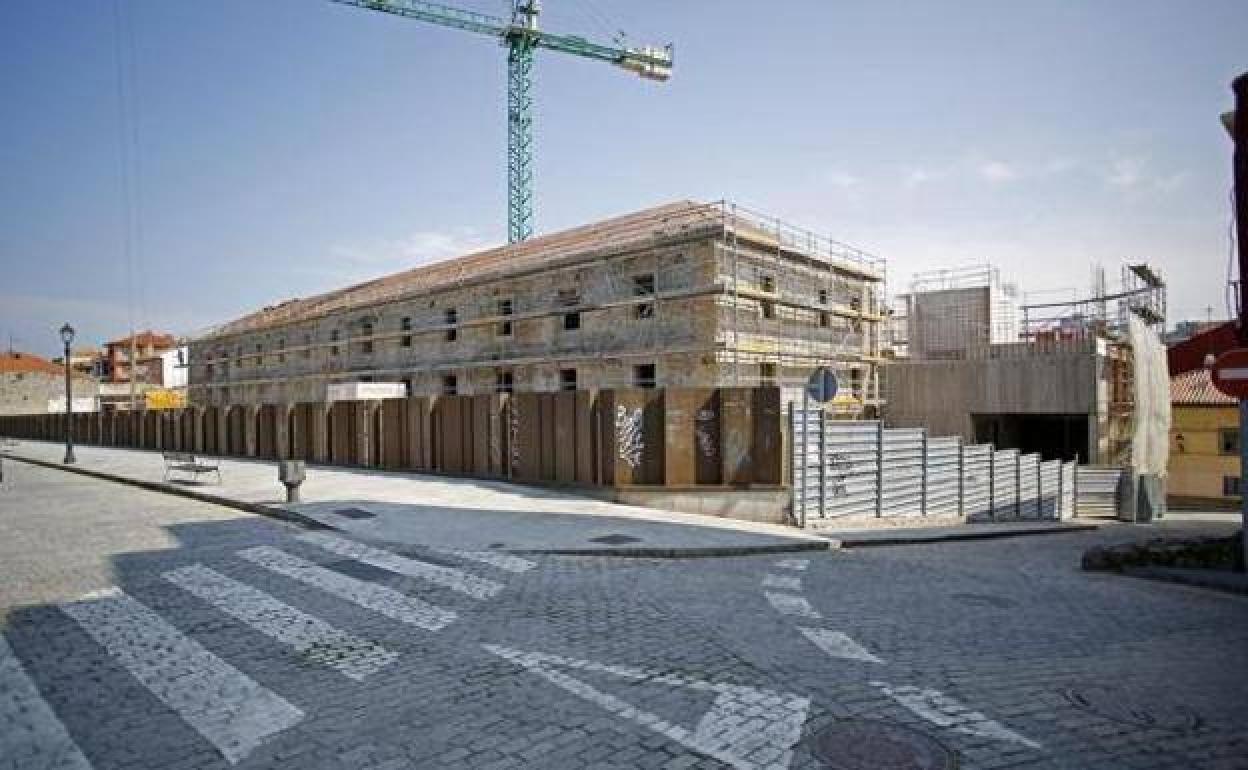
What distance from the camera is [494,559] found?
8945mm

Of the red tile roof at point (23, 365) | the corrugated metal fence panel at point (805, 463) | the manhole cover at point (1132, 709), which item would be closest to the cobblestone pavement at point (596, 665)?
the manhole cover at point (1132, 709)

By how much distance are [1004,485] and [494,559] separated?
14209mm

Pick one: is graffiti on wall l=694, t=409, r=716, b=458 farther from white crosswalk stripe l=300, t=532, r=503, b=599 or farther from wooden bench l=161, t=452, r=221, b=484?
wooden bench l=161, t=452, r=221, b=484

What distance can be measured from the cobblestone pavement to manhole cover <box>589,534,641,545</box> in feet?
3.14

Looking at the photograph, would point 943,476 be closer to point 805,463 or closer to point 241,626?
point 805,463

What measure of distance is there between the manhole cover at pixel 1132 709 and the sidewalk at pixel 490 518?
5.37m

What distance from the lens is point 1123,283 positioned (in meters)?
31.4

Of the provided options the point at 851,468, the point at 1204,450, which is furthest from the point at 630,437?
the point at 1204,450

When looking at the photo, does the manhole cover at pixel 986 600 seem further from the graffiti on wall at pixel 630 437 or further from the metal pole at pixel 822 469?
the graffiti on wall at pixel 630 437

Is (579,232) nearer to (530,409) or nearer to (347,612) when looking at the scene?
(530,409)

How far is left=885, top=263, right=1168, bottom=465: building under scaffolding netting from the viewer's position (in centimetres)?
2242

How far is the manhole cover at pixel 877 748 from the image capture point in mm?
3721

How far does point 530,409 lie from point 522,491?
1.99 m

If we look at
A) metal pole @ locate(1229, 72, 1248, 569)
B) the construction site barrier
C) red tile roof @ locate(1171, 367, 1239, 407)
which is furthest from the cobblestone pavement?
red tile roof @ locate(1171, 367, 1239, 407)
